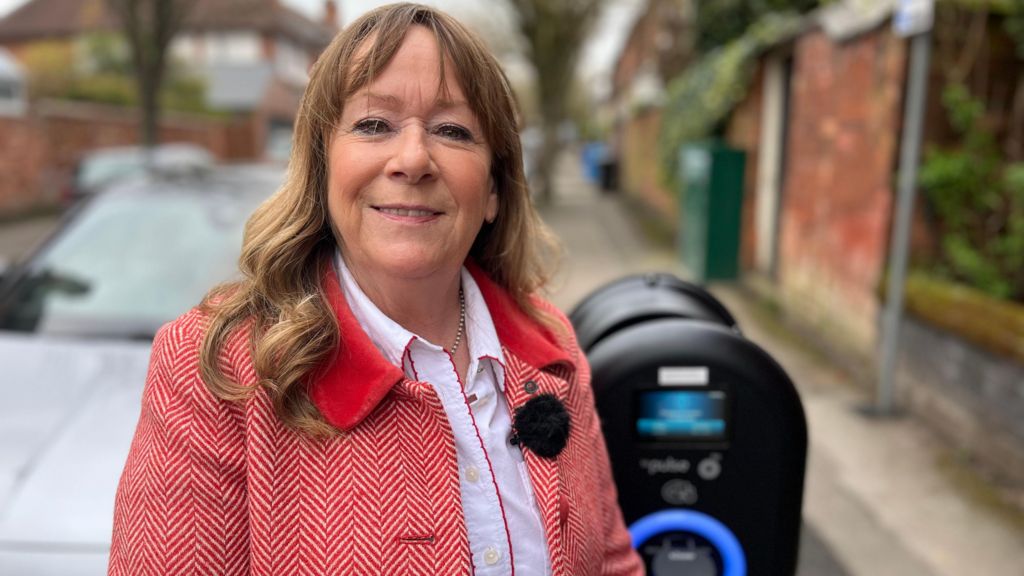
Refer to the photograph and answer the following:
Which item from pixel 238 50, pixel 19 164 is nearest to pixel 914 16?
pixel 19 164

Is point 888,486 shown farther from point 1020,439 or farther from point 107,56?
point 107,56

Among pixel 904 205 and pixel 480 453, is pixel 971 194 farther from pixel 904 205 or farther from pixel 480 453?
pixel 480 453

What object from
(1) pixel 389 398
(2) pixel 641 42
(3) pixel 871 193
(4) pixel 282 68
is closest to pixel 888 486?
(3) pixel 871 193

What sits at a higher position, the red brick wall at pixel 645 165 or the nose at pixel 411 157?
the nose at pixel 411 157

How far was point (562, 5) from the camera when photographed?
18531 mm

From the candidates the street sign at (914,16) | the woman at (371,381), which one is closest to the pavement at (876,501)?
the woman at (371,381)

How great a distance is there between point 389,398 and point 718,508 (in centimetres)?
97

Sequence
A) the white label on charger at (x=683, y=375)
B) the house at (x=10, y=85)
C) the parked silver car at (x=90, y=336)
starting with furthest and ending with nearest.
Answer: the house at (x=10, y=85)
the parked silver car at (x=90, y=336)
the white label on charger at (x=683, y=375)

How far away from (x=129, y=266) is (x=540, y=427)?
2582mm

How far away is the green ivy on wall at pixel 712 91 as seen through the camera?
8.79 m

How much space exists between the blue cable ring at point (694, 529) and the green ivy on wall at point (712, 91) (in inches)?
264

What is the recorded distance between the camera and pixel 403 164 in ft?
4.37

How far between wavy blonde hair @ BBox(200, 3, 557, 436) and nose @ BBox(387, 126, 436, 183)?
0.35 ft

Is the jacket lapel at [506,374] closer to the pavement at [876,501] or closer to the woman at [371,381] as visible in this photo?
the woman at [371,381]
